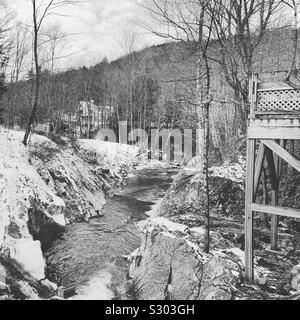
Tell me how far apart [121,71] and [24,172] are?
131 feet

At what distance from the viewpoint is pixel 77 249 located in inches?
466

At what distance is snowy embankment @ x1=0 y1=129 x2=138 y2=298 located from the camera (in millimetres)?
10094

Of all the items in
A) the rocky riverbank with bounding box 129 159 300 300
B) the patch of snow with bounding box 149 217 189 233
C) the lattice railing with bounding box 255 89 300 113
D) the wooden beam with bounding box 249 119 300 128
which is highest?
the lattice railing with bounding box 255 89 300 113

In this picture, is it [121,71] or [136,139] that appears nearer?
[136,139]

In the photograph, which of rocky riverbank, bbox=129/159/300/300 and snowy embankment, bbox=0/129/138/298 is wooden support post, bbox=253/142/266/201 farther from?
snowy embankment, bbox=0/129/138/298

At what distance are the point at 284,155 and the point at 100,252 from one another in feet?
23.5

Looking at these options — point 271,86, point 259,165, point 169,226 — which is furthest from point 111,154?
point 271,86

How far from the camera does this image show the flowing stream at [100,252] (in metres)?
9.52

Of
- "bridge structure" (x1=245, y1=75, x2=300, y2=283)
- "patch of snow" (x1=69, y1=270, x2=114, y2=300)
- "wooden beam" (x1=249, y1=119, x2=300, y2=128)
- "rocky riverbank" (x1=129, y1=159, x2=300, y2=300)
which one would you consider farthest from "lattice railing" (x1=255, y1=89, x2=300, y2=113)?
"patch of snow" (x1=69, y1=270, x2=114, y2=300)

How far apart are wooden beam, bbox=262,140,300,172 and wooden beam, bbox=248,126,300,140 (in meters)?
0.20

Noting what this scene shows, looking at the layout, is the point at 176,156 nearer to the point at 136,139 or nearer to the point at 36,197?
the point at 136,139

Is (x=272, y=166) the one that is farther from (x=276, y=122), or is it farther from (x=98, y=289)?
(x=98, y=289)

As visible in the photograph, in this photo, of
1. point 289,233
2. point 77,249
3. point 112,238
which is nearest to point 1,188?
point 77,249
